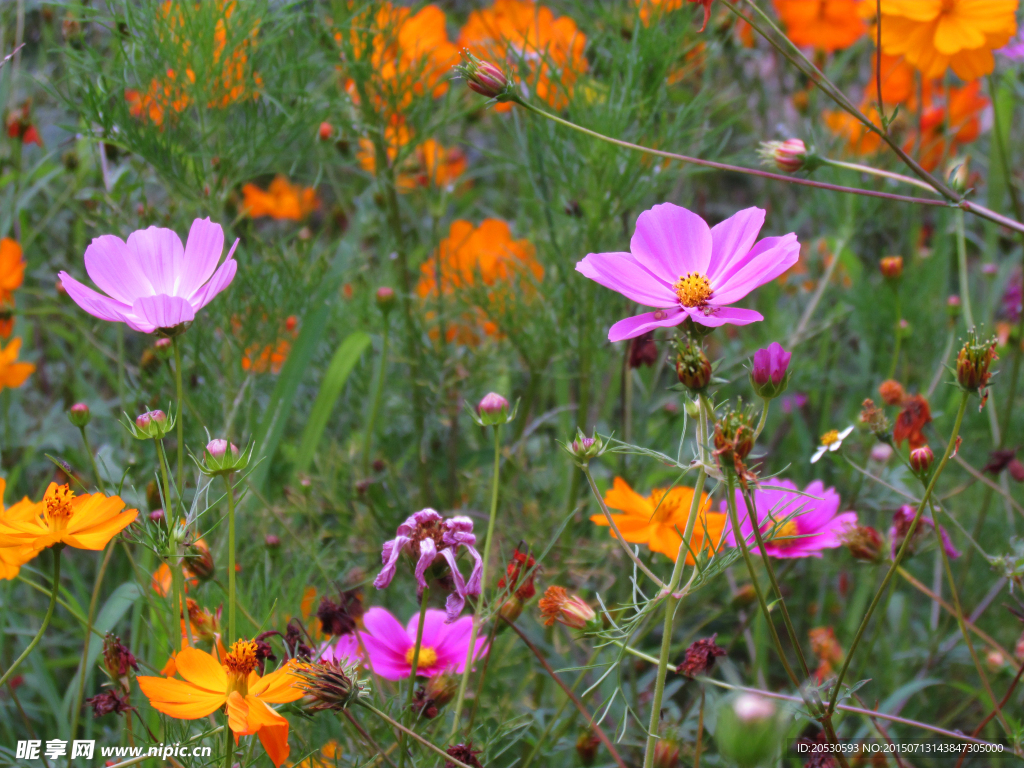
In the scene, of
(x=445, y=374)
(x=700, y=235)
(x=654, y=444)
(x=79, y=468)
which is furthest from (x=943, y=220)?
(x=79, y=468)

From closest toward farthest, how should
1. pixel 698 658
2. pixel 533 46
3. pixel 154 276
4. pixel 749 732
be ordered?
1. pixel 749 732
2. pixel 698 658
3. pixel 154 276
4. pixel 533 46

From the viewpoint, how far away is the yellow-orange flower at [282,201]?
4.76ft

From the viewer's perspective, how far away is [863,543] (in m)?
0.69

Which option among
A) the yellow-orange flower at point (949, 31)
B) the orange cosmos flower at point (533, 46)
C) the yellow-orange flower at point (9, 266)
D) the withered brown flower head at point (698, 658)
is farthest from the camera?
the yellow-orange flower at point (9, 266)

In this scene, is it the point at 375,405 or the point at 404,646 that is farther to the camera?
the point at 375,405

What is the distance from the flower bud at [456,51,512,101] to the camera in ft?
2.03

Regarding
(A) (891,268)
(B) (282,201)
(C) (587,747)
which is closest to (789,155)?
(A) (891,268)

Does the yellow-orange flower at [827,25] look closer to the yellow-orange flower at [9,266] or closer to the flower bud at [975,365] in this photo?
the flower bud at [975,365]

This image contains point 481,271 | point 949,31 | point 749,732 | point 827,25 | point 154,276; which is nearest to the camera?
point 749,732

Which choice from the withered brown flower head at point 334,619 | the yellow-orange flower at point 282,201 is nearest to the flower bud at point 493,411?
the withered brown flower head at point 334,619

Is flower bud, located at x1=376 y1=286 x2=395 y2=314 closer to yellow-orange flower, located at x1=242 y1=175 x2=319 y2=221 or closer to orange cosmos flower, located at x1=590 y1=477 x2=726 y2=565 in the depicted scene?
orange cosmos flower, located at x1=590 y1=477 x2=726 y2=565

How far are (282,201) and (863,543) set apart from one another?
134 centimetres

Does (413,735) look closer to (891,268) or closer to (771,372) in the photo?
(771,372)

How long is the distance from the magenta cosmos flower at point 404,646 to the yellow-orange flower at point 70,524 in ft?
0.64
